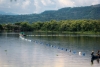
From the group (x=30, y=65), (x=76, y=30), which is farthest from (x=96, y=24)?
(x=30, y=65)

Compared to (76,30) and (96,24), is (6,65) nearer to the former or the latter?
(96,24)

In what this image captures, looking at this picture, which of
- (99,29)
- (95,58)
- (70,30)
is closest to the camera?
(95,58)

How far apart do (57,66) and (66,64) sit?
91.5 inches

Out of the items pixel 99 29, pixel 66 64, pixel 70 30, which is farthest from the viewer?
pixel 70 30

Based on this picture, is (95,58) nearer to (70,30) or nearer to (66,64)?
(66,64)

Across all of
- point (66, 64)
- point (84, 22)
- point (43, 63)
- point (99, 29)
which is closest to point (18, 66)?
point (43, 63)

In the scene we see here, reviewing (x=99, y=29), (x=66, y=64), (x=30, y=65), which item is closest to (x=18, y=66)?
(x=30, y=65)

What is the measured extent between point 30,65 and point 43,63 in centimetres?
271

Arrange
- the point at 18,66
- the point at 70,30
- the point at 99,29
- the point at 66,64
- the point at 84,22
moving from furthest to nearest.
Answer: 1. the point at 70,30
2. the point at 84,22
3. the point at 99,29
4. the point at 66,64
5. the point at 18,66

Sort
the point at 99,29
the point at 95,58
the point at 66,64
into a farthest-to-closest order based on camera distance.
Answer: the point at 99,29 → the point at 95,58 → the point at 66,64

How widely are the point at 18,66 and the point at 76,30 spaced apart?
494ft

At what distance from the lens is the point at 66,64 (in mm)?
38156

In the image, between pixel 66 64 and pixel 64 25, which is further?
pixel 64 25

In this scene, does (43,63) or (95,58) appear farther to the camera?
(95,58)
